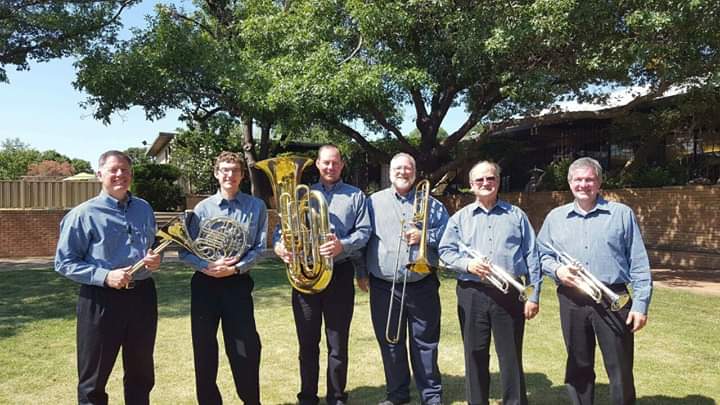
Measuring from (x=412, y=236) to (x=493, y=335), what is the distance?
88cm

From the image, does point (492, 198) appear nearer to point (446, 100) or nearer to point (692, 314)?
point (692, 314)

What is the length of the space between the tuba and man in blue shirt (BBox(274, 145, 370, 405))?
157 mm

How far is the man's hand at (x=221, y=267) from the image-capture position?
3.49m

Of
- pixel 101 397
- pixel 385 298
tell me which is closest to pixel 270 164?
pixel 385 298

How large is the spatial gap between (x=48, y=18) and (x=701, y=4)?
12.6 metres

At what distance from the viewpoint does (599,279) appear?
339 cm

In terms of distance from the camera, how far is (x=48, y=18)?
460 inches

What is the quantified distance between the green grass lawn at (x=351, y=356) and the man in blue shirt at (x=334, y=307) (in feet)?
1.53

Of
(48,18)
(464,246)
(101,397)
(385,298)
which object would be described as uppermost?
(48,18)

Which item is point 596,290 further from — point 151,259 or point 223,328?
point 151,259

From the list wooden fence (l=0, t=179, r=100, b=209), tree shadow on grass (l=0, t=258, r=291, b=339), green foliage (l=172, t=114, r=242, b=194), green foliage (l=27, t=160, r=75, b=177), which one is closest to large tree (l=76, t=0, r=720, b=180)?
tree shadow on grass (l=0, t=258, r=291, b=339)

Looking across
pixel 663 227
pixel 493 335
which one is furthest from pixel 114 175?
pixel 663 227

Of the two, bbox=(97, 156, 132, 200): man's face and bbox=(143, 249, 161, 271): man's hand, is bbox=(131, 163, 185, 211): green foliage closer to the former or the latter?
bbox=(97, 156, 132, 200): man's face

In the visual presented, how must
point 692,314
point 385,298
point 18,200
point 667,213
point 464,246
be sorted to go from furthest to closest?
point 18,200
point 667,213
point 692,314
point 385,298
point 464,246
